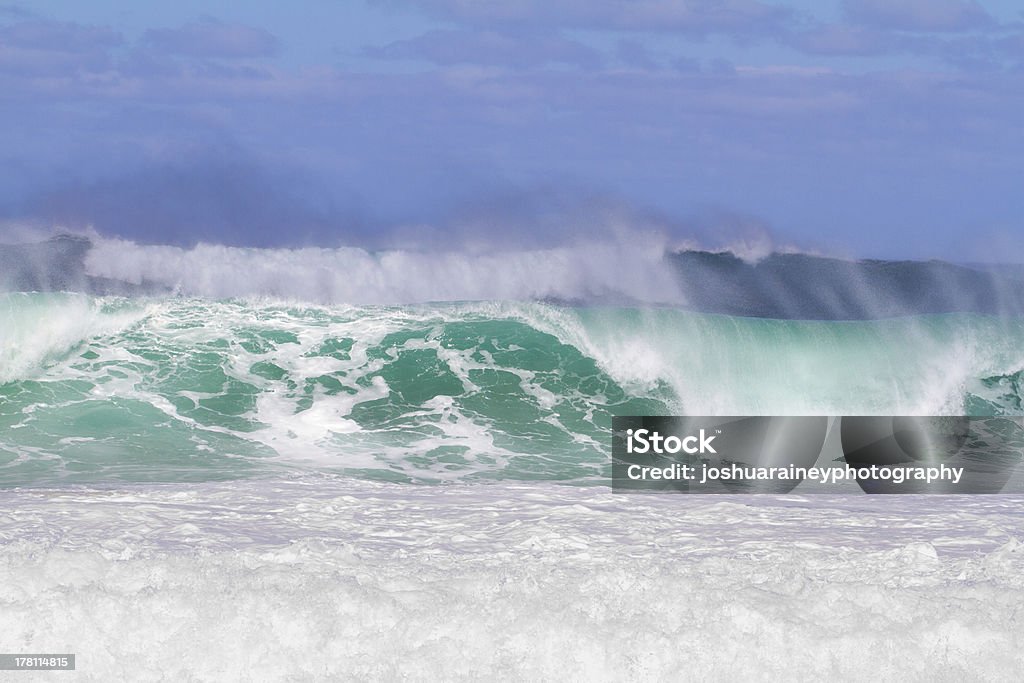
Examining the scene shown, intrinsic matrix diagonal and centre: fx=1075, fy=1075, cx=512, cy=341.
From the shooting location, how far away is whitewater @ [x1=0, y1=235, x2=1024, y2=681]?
412cm

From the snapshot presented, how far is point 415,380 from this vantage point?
39.4 ft

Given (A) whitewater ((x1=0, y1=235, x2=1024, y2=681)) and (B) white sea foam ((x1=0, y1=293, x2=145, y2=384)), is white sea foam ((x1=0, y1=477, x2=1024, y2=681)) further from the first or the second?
(B) white sea foam ((x1=0, y1=293, x2=145, y2=384))

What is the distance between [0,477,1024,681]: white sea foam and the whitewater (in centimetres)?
1

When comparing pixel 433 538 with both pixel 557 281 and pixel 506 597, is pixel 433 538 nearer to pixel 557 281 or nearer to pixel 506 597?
pixel 506 597

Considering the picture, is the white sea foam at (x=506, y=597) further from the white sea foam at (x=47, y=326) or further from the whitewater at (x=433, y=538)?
the white sea foam at (x=47, y=326)

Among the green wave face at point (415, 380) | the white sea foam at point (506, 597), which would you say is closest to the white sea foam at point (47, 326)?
the green wave face at point (415, 380)

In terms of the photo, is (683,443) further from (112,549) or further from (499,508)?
(112,549)

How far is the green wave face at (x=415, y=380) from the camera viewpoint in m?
9.47

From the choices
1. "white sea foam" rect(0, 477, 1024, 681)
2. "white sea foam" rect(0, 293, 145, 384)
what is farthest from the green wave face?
"white sea foam" rect(0, 477, 1024, 681)

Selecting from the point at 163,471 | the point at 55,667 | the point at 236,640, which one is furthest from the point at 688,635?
the point at 163,471

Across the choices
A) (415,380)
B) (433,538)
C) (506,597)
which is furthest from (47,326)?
(506,597)

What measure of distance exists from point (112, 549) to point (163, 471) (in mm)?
3738

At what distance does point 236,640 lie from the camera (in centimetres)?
414

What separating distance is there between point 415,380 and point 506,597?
7714 millimetres
